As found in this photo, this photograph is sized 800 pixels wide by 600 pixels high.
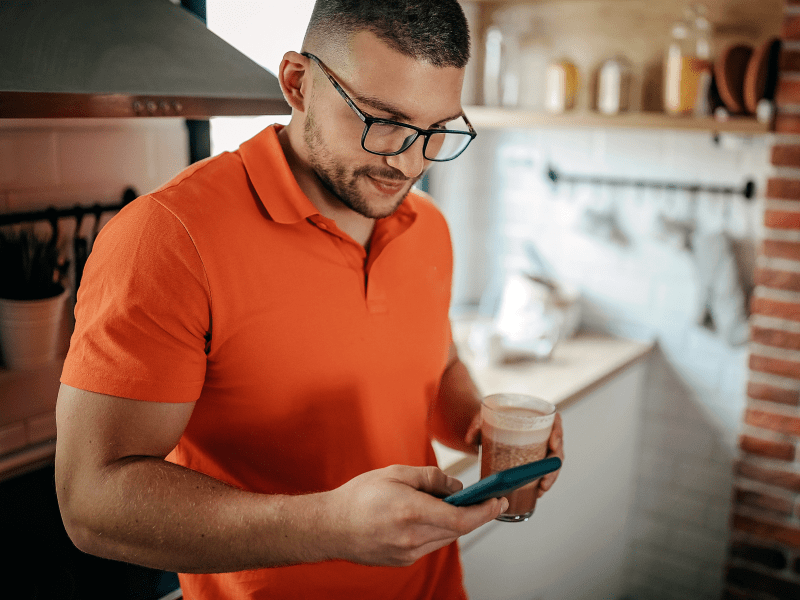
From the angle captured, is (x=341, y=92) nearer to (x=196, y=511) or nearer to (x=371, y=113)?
(x=371, y=113)

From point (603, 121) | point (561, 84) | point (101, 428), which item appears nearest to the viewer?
point (101, 428)

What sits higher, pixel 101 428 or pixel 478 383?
pixel 101 428

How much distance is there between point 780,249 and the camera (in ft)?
6.27

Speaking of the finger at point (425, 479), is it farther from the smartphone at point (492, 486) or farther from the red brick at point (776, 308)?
the red brick at point (776, 308)

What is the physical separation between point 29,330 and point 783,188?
1876 mm

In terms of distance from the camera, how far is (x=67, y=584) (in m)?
1.11

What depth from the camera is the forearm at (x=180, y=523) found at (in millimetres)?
750

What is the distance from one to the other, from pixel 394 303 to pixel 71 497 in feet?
1.66

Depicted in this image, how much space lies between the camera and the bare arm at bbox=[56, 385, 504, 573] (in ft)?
2.43

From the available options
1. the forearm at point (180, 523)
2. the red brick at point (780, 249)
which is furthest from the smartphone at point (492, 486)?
the red brick at point (780, 249)

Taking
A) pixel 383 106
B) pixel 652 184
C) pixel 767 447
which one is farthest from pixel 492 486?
pixel 652 184

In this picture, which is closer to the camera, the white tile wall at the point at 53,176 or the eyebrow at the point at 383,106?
the eyebrow at the point at 383,106

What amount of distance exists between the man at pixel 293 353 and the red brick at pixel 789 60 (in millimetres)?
1262

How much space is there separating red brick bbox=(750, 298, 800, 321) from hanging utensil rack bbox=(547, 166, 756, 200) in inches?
15.7
